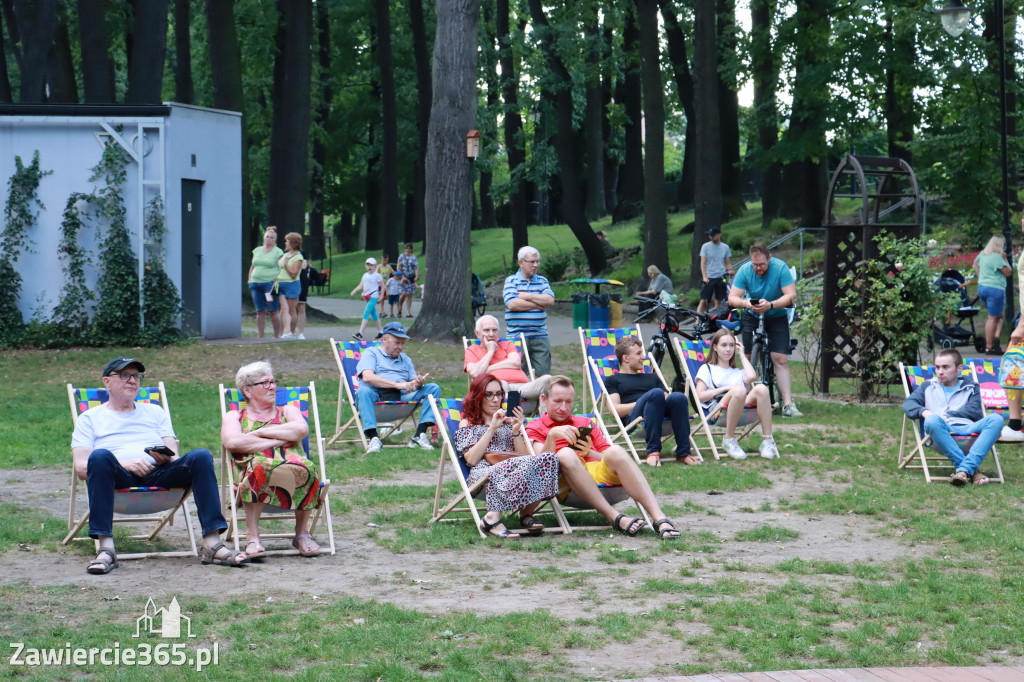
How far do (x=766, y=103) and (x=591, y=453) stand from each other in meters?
22.0

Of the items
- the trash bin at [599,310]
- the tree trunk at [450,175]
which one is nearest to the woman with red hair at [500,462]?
the tree trunk at [450,175]

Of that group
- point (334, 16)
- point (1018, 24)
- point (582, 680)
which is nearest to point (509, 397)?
point (582, 680)

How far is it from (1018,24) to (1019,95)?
303cm

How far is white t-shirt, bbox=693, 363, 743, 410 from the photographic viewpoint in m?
10.8

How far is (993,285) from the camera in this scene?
17.7 m

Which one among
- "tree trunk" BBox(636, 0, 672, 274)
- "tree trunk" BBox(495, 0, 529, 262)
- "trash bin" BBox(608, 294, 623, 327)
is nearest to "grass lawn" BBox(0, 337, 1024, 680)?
"trash bin" BBox(608, 294, 623, 327)

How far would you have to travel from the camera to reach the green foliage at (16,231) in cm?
1688

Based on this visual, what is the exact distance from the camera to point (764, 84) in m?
28.8

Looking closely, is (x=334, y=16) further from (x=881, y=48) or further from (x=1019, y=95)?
(x=1019, y=95)

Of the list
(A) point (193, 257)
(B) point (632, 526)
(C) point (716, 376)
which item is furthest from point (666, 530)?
(A) point (193, 257)

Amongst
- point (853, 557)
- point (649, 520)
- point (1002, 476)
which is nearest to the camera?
point (853, 557)

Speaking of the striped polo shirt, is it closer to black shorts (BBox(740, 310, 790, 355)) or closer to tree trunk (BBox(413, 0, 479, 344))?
black shorts (BBox(740, 310, 790, 355))

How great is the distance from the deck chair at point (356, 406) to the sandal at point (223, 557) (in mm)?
3936

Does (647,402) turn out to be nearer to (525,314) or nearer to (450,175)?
(525,314)
